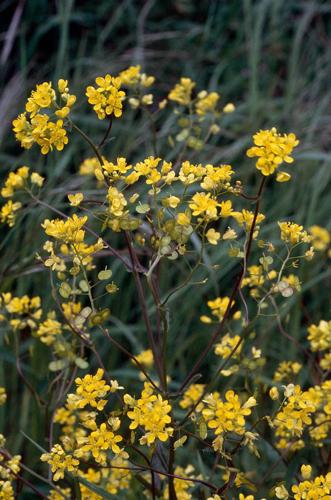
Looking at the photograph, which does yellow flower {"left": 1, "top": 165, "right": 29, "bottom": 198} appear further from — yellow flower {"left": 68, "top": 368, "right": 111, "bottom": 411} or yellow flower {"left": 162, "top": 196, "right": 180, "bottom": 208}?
yellow flower {"left": 68, "top": 368, "right": 111, "bottom": 411}

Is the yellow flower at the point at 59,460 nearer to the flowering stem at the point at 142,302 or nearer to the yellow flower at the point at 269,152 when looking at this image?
the flowering stem at the point at 142,302

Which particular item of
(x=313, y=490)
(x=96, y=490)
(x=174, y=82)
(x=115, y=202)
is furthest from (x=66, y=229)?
(x=174, y=82)

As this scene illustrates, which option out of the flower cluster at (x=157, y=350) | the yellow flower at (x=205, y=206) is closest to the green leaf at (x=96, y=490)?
the flower cluster at (x=157, y=350)

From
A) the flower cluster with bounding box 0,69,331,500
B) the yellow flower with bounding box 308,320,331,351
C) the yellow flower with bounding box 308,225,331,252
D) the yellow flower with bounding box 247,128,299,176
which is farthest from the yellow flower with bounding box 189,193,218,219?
the yellow flower with bounding box 308,225,331,252

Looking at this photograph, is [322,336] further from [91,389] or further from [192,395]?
[91,389]

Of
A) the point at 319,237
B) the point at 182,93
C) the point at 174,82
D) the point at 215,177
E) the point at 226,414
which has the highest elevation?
the point at 174,82

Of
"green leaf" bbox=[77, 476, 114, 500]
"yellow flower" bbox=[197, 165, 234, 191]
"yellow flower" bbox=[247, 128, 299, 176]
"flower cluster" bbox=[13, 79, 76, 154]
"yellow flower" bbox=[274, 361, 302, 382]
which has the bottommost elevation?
"green leaf" bbox=[77, 476, 114, 500]

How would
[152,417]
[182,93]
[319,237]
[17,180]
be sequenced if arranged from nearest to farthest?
[152,417] → [17,180] → [182,93] → [319,237]

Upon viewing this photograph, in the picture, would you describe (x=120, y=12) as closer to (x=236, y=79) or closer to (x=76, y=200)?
(x=236, y=79)
